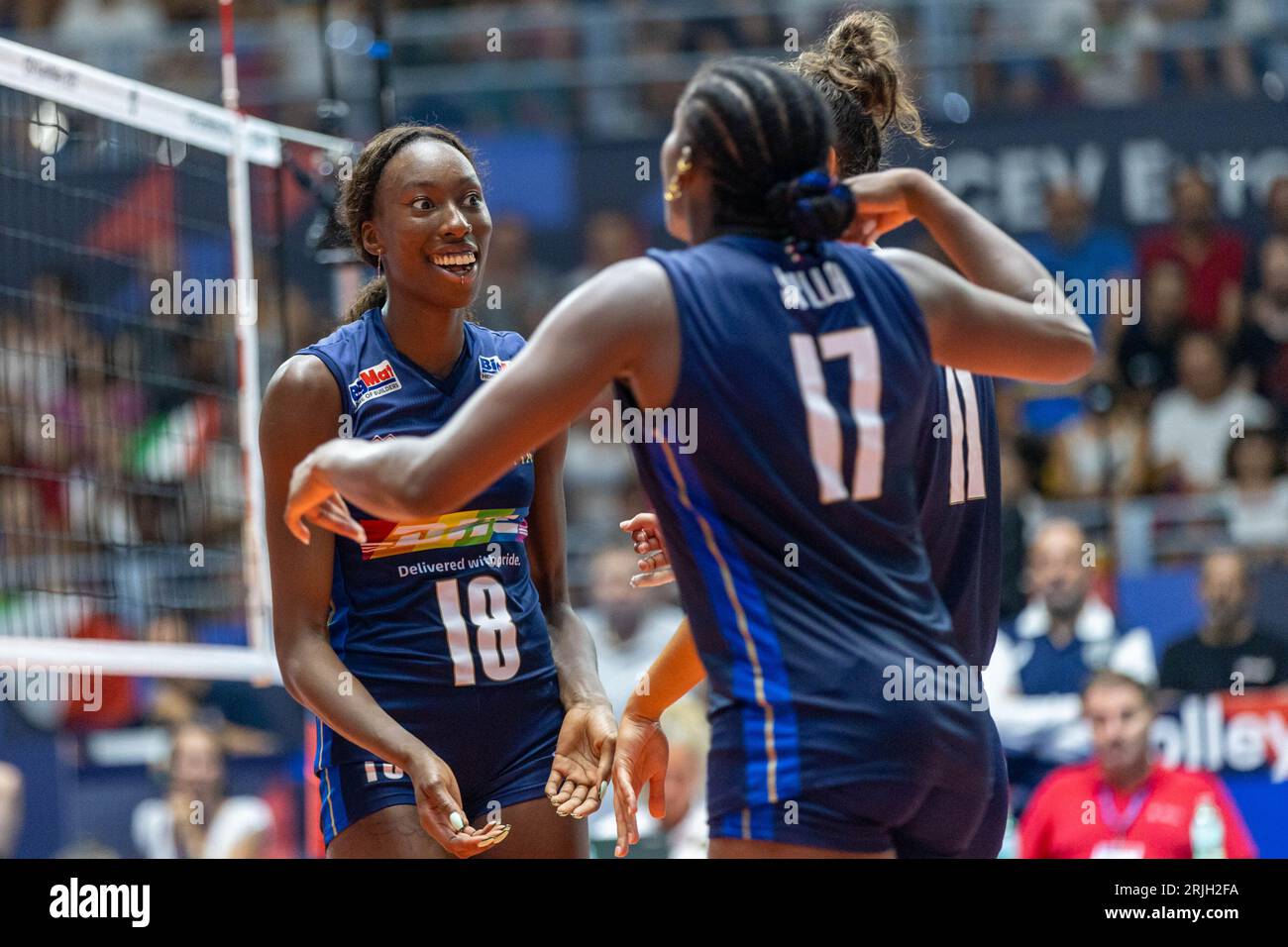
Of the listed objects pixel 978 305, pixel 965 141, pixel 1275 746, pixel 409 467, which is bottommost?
pixel 1275 746

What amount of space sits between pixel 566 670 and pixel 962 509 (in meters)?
1.01

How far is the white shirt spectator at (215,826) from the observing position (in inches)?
315

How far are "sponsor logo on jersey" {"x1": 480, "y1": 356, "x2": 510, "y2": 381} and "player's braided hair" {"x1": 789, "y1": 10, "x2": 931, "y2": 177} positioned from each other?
0.85m

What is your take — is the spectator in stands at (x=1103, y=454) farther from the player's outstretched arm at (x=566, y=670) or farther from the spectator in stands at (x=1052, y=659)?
the player's outstretched arm at (x=566, y=670)

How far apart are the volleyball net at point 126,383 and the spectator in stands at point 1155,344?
14.9 feet

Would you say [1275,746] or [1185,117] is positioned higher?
[1185,117]

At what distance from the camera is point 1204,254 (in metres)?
9.70

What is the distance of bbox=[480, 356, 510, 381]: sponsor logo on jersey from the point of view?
3.75m

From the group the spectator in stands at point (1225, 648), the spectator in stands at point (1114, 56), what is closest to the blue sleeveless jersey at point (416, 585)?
the spectator in stands at point (1225, 648)

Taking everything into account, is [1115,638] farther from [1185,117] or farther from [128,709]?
[128,709]

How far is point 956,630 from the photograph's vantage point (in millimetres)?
3205

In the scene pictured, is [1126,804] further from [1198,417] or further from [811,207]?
[811,207]

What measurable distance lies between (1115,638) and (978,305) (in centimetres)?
535
